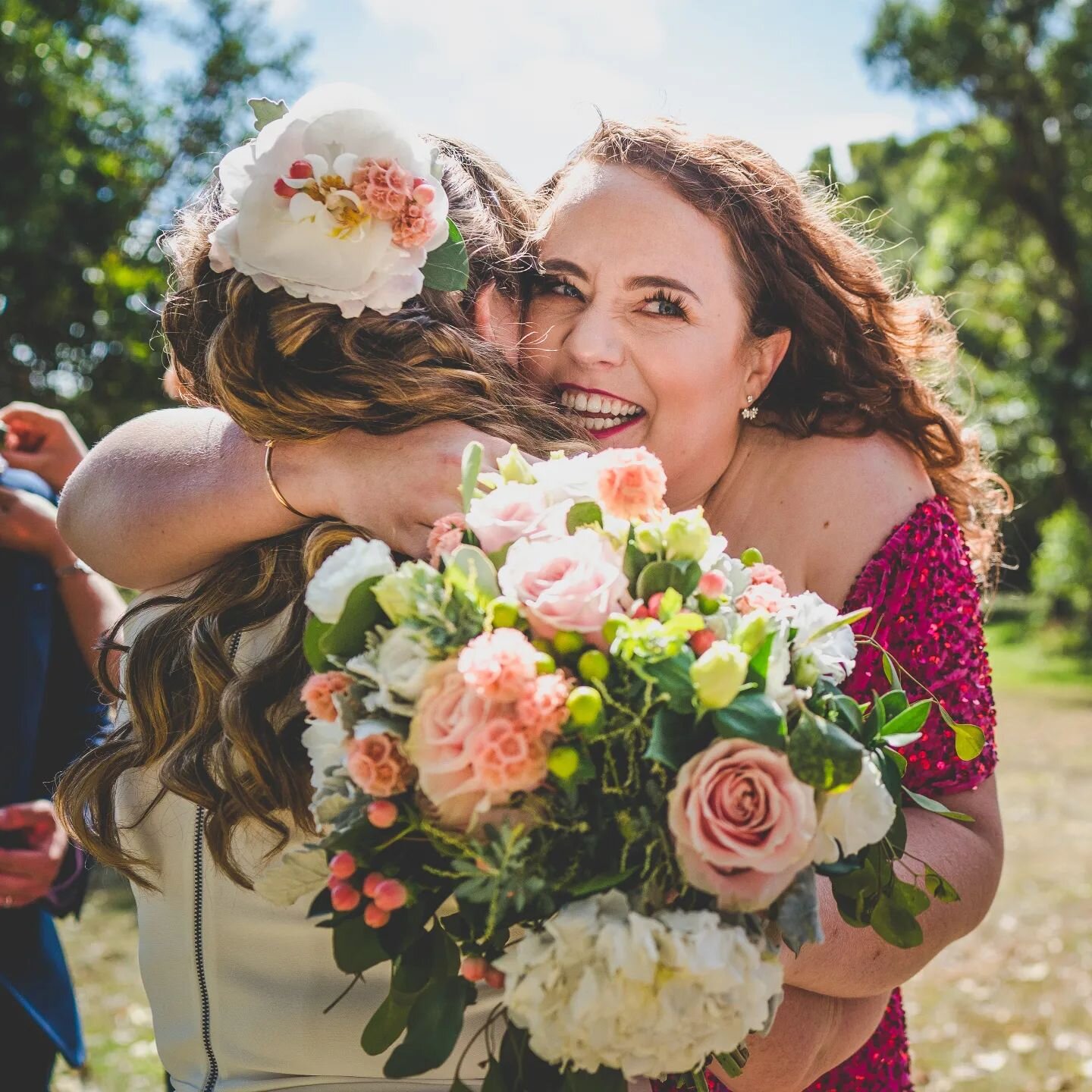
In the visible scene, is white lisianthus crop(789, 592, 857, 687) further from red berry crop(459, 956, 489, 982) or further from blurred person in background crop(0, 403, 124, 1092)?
blurred person in background crop(0, 403, 124, 1092)

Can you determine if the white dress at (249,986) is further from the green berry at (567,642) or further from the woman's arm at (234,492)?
the green berry at (567,642)

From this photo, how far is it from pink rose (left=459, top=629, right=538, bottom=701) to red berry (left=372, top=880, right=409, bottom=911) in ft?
0.88

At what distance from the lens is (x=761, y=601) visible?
1465mm

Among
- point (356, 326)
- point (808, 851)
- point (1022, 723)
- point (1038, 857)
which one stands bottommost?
point (1022, 723)

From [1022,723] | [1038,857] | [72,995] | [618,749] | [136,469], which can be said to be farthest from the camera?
[1022,723]

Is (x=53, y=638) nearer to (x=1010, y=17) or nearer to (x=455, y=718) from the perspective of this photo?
(x=455, y=718)

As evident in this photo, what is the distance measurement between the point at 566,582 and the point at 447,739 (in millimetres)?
225

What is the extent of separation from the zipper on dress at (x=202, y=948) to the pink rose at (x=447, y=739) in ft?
2.34

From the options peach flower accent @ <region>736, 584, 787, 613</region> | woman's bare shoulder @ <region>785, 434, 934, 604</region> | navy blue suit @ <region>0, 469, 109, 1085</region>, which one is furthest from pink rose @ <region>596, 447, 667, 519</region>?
navy blue suit @ <region>0, 469, 109, 1085</region>

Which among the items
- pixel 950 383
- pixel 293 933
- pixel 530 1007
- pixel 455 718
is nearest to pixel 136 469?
pixel 293 933

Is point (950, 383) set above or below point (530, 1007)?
above

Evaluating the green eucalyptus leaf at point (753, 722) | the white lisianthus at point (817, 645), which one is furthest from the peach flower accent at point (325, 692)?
the white lisianthus at point (817, 645)

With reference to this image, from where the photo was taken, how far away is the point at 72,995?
320 cm

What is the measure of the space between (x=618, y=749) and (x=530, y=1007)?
12.0 inches
